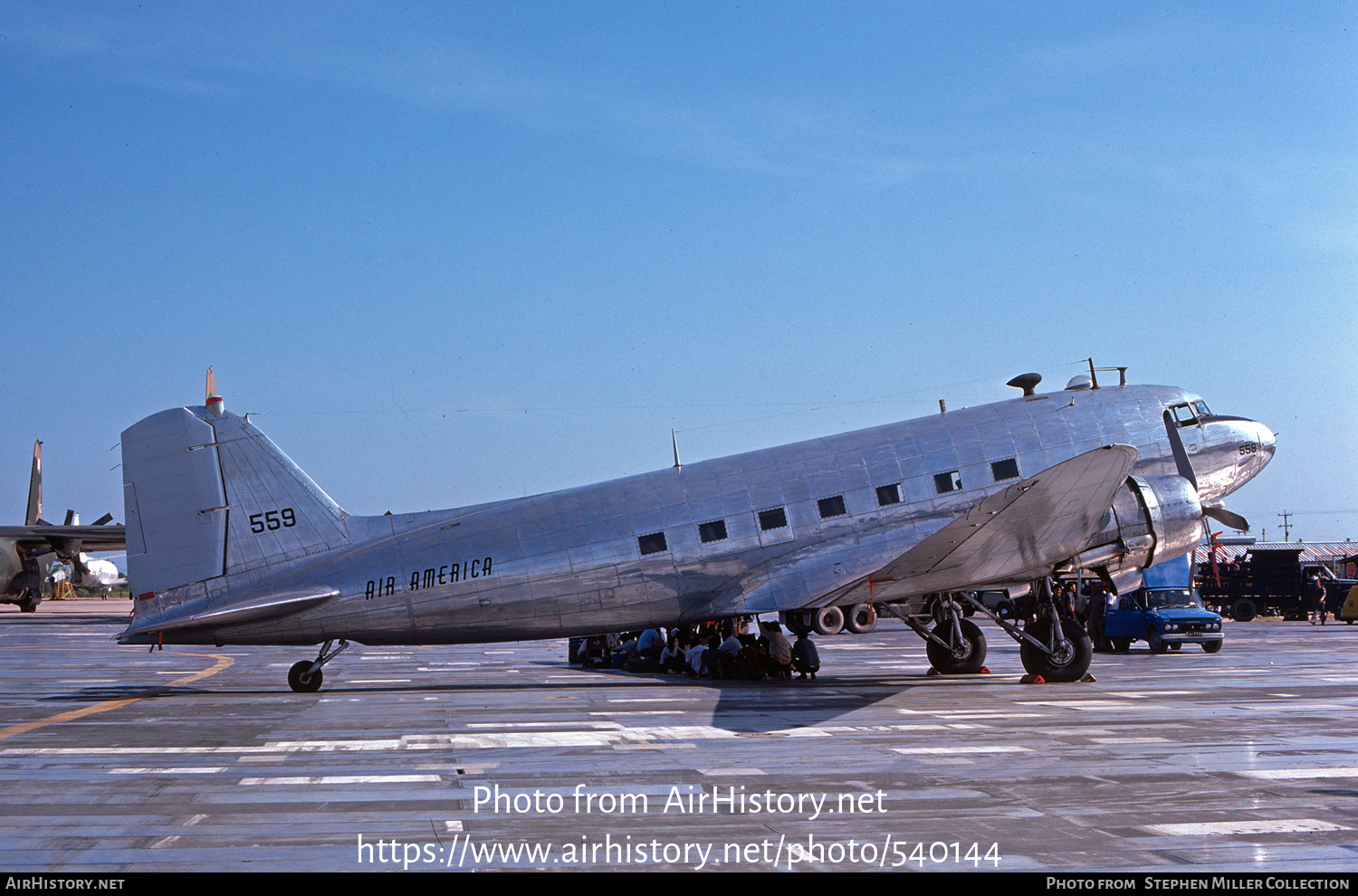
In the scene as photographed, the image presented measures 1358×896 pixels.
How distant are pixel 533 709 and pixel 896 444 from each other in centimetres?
880

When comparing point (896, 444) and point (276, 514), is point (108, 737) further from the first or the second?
point (896, 444)

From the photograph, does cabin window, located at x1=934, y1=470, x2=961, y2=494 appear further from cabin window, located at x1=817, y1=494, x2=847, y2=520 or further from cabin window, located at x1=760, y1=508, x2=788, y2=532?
cabin window, located at x1=760, y1=508, x2=788, y2=532

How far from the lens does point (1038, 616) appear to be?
21109mm

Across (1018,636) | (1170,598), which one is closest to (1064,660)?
(1018,636)

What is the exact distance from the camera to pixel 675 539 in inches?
786

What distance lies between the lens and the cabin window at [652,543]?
64.8ft

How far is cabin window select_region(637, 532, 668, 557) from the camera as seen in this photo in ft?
64.8

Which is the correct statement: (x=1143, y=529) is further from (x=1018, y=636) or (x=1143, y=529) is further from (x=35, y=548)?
(x=35, y=548)

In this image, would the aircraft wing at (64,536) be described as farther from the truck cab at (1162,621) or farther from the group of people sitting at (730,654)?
the truck cab at (1162,621)

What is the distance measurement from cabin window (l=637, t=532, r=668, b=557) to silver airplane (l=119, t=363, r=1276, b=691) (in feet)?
0.16

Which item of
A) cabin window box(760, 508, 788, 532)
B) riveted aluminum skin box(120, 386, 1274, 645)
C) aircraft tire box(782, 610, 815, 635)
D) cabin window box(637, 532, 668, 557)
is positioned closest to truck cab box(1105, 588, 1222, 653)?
riveted aluminum skin box(120, 386, 1274, 645)

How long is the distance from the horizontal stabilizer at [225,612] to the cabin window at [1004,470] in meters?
12.7
